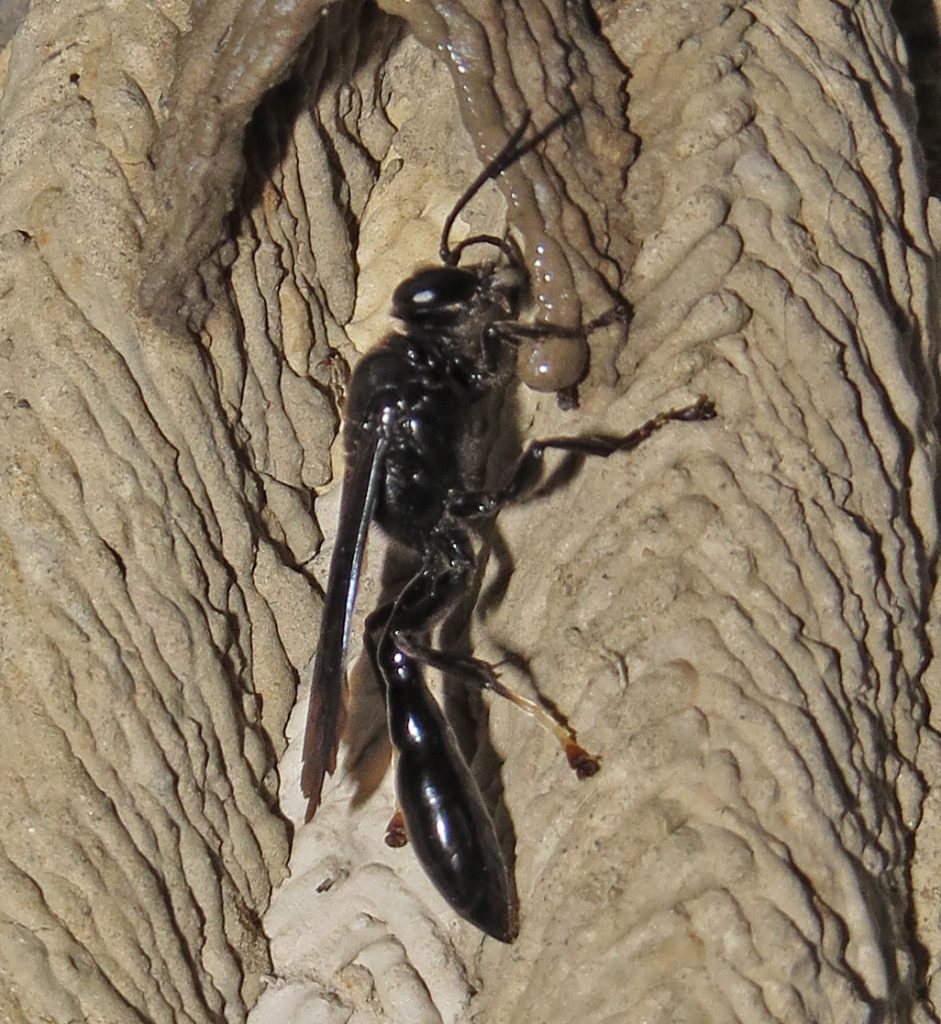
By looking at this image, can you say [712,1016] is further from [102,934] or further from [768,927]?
[102,934]

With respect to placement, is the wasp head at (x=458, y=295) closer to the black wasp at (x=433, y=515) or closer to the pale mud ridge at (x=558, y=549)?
the black wasp at (x=433, y=515)

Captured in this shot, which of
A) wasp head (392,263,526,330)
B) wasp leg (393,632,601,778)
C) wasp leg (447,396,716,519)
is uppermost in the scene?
wasp head (392,263,526,330)

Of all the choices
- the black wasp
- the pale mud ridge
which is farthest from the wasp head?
the pale mud ridge

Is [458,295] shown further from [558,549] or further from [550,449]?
[558,549]

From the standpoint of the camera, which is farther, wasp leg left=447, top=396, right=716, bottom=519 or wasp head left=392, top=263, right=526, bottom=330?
wasp head left=392, top=263, right=526, bottom=330

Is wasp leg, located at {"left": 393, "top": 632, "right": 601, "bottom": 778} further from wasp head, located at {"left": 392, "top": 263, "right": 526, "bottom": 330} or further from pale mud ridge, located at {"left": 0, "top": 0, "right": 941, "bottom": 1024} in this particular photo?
wasp head, located at {"left": 392, "top": 263, "right": 526, "bottom": 330}

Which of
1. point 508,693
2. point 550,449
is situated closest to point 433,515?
point 550,449

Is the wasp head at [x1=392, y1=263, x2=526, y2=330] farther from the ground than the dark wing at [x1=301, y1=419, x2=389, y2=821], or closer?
farther from the ground

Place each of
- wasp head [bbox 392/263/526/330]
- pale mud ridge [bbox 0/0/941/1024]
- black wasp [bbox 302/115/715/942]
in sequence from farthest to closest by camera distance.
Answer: wasp head [bbox 392/263/526/330] → black wasp [bbox 302/115/715/942] → pale mud ridge [bbox 0/0/941/1024]
